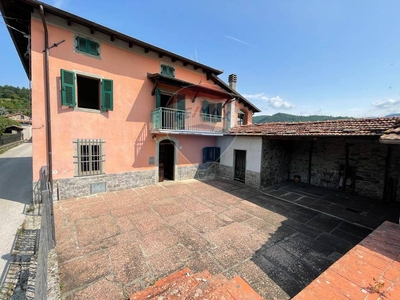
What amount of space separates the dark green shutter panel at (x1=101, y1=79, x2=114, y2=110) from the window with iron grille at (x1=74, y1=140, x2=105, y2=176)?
1669 millimetres

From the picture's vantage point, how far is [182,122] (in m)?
10.2

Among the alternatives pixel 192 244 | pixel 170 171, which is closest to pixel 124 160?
pixel 170 171

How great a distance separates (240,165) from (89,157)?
8.45m

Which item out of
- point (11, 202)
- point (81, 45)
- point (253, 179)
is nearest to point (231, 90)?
point (253, 179)

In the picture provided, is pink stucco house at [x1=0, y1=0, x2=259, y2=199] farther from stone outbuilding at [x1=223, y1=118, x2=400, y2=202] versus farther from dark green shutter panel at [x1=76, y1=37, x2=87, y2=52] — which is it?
stone outbuilding at [x1=223, y1=118, x2=400, y2=202]

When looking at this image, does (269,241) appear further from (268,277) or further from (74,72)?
(74,72)

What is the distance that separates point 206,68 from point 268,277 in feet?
36.3

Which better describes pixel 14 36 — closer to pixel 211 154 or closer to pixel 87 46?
pixel 87 46

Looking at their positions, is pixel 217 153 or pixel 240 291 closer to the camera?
pixel 240 291

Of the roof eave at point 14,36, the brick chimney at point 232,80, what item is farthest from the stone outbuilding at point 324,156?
the roof eave at point 14,36

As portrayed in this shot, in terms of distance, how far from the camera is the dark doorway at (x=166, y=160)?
10602mm

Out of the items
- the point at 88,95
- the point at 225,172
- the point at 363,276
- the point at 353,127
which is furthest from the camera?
the point at 225,172

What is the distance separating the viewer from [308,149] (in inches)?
449

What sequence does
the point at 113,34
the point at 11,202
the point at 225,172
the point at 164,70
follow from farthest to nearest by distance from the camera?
the point at 225,172
the point at 164,70
the point at 113,34
the point at 11,202
